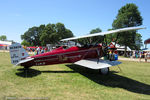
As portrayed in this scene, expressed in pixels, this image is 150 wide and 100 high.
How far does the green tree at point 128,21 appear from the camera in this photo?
1109 inches

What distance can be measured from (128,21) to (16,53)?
3110cm

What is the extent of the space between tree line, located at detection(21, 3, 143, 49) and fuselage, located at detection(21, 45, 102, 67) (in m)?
1.12

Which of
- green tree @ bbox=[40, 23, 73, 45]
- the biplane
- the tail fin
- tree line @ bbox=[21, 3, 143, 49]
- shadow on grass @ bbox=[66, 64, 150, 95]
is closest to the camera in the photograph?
shadow on grass @ bbox=[66, 64, 150, 95]

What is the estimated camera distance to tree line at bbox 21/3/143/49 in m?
28.1

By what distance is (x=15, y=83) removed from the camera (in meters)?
4.82

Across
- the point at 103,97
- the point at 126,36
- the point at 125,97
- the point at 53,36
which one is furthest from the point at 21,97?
the point at 53,36

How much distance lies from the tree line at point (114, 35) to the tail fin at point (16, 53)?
15.5ft

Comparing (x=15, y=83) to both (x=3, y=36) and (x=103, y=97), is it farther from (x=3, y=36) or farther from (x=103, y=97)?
(x=3, y=36)

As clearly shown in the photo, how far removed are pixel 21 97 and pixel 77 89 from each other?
2033 millimetres

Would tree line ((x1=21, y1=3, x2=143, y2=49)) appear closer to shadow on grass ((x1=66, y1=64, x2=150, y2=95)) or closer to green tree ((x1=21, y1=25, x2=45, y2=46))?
green tree ((x1=21, y1=25, x2=45, y2=46))

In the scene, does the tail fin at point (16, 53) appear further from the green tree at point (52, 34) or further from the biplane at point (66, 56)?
the green tree at point (52, 34)

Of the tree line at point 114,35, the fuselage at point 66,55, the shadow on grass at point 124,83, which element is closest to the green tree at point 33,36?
the tree line at point 114,35

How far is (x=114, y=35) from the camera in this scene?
29.4 meters

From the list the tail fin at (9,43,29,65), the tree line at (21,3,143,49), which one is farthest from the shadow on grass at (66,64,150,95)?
the tail fin at (9,43,29,65)
